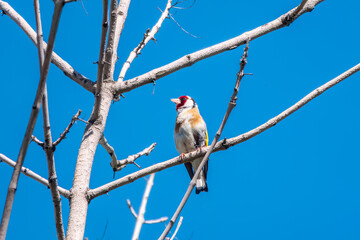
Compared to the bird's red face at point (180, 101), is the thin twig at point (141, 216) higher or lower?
lower

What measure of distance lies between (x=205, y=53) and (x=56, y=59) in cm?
116

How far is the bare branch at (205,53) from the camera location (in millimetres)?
3373

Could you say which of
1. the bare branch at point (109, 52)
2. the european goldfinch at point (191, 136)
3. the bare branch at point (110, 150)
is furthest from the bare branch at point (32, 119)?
the european goldfinch at point (191, 136)

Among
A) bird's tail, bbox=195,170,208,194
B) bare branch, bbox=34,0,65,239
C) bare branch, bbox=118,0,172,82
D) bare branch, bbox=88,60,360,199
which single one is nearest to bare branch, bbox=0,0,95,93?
bare branch, bbox=118,0,172,82

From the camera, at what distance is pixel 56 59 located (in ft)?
11.4

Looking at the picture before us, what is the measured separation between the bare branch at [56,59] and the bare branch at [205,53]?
228 mm

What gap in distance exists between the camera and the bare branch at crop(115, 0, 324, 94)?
3.37 m

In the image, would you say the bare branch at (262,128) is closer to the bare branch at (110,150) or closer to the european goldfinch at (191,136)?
the bare branch at (110,150)

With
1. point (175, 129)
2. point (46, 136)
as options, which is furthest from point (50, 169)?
point (175, 129)

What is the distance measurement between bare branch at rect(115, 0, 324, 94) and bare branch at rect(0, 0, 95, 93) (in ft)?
0.75

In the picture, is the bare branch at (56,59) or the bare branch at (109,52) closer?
the bare branch at (109,52)

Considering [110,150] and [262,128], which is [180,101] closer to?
[110,150]

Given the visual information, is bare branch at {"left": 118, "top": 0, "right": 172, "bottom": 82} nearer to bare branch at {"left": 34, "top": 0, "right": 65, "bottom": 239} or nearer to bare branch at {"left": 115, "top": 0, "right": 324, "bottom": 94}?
bare branch at {"left": 115, "top": 0, "right": 324, "bottom": 94}

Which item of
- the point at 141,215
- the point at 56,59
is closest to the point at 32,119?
the point at 141,215
